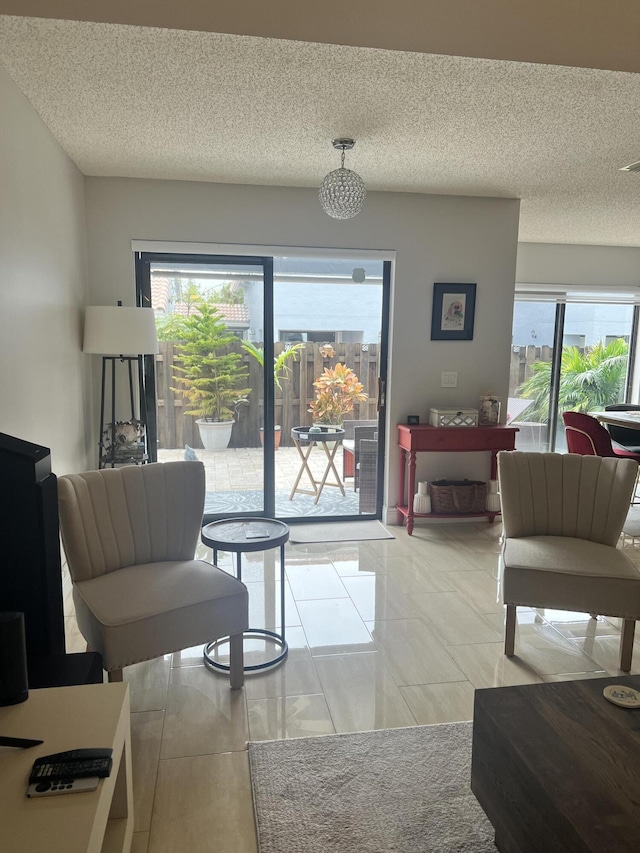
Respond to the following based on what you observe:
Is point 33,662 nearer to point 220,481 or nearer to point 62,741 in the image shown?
point 62,741

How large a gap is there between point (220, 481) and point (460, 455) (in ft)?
6.43

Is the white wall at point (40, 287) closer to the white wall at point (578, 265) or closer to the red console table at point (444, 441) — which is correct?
the red console table at point (444, 441)

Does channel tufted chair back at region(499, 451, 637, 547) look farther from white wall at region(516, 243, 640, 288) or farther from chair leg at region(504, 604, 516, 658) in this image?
white wall at region(516, 243, 640, 288)

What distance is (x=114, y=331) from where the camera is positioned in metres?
3.82

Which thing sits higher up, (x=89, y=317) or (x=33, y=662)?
(x=89, y=317)

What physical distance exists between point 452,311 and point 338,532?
Answer: 76.2 inches

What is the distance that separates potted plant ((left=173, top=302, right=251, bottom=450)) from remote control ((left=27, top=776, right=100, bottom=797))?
3.48 m

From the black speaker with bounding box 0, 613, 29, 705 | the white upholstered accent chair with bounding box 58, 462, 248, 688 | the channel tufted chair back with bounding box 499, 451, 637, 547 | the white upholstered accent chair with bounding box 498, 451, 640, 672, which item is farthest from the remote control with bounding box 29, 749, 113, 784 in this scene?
the channel tufted chair back with bounding box 499, 451, 637, 547

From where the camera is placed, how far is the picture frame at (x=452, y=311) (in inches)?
190

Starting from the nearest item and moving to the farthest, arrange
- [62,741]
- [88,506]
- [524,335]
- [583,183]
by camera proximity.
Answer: [62,741]
[88,506]
[583,183]
[524,335]

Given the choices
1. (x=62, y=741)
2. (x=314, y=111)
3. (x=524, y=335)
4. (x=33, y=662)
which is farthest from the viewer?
(x=524, y=335)

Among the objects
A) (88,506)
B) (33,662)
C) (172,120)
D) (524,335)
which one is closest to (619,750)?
(33,662)

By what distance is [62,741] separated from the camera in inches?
60.6

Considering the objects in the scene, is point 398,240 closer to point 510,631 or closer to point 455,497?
point 455,497
